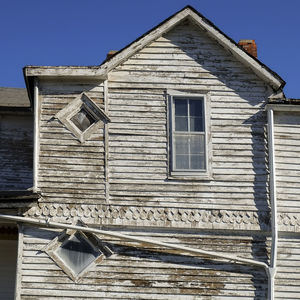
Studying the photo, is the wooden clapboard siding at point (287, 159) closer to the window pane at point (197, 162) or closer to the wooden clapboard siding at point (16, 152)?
the window pane at point (197, 162)

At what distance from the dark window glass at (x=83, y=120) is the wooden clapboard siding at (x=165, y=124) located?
0.49 m

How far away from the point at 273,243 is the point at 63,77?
5.70m

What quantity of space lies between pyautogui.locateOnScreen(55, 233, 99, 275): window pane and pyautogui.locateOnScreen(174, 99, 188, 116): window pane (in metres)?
3.44

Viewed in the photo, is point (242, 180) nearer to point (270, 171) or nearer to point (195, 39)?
point (270, 171)

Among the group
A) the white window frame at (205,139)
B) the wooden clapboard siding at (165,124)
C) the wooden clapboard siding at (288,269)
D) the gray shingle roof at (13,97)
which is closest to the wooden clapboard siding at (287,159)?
the wooden clapboard siding at (165,124)

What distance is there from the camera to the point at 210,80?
13.8 metres

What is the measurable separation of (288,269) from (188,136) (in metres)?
3.50

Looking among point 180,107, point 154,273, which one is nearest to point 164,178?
point 180,107

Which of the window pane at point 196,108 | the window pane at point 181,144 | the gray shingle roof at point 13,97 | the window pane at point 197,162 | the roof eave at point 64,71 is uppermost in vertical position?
the gray shingle roof at point 13,97

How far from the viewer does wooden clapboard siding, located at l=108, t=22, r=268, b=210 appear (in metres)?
13.1

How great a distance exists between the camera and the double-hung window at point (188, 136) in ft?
43.5

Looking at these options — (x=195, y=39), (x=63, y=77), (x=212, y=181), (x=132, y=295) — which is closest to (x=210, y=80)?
(x=195, y=39)

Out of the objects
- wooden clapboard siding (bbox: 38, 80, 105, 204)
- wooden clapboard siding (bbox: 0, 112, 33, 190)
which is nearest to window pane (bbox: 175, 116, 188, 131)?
wooden clapboard siding (bbox: 38, 80, 105, 204)

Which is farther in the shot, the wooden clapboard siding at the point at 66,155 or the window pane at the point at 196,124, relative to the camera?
the window pane at the point at 196,124
